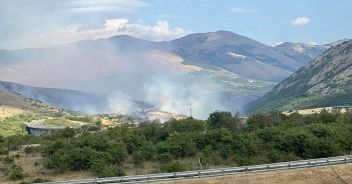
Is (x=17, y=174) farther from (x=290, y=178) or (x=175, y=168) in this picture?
(x=290, y=178)

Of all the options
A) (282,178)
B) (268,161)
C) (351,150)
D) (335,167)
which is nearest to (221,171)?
(282,178)

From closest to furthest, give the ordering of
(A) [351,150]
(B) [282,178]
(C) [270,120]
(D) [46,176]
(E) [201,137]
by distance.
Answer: (B) [282,178], (D) [46,176], (A) [351,150], (E) [201,137], (C) [270,120]

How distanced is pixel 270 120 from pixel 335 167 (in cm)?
4338

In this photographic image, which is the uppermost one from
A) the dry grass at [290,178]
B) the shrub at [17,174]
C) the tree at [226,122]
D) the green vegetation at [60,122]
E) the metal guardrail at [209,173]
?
the green vegetation at [60,122]

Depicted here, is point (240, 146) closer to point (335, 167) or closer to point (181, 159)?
point (181, 159)

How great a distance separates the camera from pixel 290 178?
4669 centimetres

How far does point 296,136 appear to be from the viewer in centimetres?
6494

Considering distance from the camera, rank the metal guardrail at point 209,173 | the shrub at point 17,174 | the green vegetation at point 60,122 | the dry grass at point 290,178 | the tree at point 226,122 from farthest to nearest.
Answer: the green vegetation at point 60,122, the tree at point 226,122, the shrub at point 17,174, the metal guardrail at point 209,173, the dry grass at point 290,178

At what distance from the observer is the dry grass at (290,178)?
46078mm

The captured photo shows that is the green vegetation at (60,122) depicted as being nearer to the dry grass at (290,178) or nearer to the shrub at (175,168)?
the shrub at (175,168)

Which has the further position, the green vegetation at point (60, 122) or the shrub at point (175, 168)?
the green vegetation at point (60, 122)

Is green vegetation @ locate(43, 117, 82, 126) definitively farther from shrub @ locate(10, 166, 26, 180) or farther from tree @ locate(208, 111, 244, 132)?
shrub @ locate(10, 166, 26, 180)

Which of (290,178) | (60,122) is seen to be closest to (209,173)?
(290,178)

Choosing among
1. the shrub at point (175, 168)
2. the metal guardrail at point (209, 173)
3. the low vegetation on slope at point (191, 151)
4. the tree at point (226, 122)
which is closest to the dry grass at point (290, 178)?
the metal guardrail at point (209, 173)
